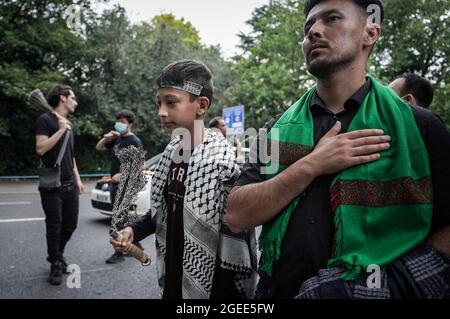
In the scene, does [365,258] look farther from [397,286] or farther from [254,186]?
[254,186]

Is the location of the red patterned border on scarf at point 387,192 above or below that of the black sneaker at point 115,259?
above

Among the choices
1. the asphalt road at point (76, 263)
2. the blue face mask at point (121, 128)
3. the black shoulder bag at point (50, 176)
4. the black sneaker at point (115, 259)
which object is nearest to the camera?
the asphalt road at point (76, 263)

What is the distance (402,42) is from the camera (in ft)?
51.0

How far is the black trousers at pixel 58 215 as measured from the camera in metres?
3.81

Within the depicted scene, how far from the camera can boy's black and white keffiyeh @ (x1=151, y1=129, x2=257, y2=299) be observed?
66.4 inches

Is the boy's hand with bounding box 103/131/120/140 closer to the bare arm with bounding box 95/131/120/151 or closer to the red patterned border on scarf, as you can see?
the bare arm with bounding box 95/131/120/151

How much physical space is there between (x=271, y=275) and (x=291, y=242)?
0.15 metres

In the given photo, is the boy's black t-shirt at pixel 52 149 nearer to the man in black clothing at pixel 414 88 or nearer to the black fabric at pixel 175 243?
the black fabric at pixel 175 243

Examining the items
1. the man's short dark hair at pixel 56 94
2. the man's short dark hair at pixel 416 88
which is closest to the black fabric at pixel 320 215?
the man's short dark hair at pixel 416 88

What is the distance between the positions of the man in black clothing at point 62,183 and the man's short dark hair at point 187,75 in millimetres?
2431

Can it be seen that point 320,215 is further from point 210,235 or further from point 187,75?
point 187,75

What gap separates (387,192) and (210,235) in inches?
34.4

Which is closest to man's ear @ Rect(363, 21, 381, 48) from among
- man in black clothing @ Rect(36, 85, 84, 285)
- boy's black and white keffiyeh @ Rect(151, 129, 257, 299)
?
boy's black and white keffiyeh @ Rect(151, 129, 257, 299)
